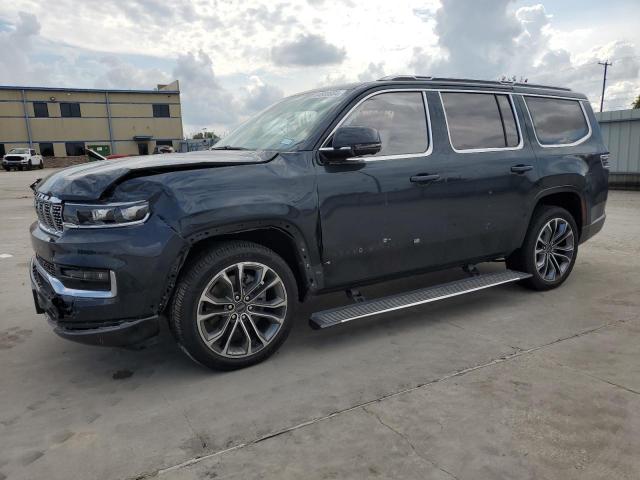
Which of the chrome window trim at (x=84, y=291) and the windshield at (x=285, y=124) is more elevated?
the windshield at (x=285, y=124)

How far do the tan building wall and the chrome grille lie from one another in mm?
54704

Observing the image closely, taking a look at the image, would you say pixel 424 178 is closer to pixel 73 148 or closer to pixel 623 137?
pixel 623 137

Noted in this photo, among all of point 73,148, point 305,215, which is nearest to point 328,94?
point 305,215

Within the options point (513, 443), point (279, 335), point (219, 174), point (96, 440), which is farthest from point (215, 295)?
point (513, 443)

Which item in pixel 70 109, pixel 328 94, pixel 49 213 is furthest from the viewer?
pixel 70 109

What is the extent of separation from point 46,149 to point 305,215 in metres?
58.5

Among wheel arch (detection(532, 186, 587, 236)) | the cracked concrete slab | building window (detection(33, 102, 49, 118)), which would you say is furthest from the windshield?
building window (detection(33, 102, 49, 118))

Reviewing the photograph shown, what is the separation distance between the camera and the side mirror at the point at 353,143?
350 cm

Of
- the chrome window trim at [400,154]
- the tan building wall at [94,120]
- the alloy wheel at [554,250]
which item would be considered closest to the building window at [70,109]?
the tan building wall at [94,120]

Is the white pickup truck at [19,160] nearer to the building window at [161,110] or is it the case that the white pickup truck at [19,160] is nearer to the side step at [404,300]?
the building window at [161,110]

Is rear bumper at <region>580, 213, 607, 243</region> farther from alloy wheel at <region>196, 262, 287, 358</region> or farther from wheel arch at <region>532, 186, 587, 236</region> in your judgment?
alloy wheel at <region>196, 262, 287, 358</region>

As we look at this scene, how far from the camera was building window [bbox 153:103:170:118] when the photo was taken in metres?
57.5

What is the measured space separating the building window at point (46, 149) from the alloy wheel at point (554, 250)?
58.1m

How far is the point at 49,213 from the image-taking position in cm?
330
